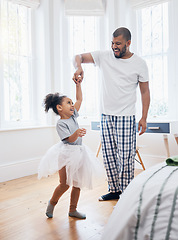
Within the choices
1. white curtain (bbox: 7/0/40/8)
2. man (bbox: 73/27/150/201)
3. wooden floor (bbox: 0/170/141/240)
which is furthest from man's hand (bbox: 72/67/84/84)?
white curtain (bbox: 7/0/40/8)

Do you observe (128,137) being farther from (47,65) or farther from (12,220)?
(47,65)

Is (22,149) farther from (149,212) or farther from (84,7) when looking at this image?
(149,212)

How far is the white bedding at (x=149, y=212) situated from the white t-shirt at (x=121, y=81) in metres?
1.32

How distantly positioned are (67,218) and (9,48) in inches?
99.7

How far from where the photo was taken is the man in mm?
2240

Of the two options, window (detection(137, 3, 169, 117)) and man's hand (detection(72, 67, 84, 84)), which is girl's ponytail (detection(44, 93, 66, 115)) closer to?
man's hand (detection(72, 67, 84, 84))

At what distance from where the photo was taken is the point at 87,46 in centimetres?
425

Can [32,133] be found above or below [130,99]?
below

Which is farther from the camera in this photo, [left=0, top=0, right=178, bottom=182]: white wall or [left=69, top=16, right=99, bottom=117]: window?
[left=69, top=16, right=99, bottom=117]: window

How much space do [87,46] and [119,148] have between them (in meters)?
2.46

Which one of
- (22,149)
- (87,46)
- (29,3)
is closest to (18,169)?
(22,149)

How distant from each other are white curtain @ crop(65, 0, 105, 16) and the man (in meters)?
1.99

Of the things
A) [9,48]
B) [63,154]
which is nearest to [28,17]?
[9,48]

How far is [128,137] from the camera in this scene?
2258mm
